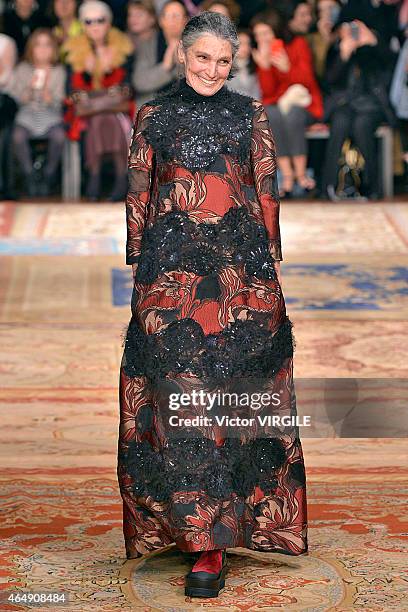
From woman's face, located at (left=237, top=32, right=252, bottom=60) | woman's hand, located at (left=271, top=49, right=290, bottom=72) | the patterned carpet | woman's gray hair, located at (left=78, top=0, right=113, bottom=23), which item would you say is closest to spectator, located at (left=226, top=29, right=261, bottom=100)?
→ woman's face, located at (left=237, top=32, right=252, bottom=60)

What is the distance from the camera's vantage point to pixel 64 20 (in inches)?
493

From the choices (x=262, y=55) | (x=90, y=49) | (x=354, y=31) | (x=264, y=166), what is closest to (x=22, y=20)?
(x=90, y=49)

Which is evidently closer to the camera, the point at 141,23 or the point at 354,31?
the point at 354,31

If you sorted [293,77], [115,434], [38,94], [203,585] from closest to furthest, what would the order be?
1. [203,585]
2. [115,434]
3. [293,77]
4. [38,94]

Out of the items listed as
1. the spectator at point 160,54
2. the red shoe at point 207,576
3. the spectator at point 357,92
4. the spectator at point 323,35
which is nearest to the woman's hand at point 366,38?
the spectator at point 357,92

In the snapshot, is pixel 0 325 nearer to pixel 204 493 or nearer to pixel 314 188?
pixel 204 493

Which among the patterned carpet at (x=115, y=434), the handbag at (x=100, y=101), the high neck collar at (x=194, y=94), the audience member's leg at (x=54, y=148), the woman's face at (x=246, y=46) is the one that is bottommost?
the patterned carpet at (x=115, y=434)

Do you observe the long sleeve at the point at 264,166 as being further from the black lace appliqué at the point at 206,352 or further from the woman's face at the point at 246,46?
the woman's face at the point at 246,46

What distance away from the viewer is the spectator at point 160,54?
1218cm

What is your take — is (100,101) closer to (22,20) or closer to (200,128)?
(22,20)

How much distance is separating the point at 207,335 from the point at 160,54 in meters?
8.47

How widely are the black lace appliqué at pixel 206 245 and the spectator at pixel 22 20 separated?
866 centimetres

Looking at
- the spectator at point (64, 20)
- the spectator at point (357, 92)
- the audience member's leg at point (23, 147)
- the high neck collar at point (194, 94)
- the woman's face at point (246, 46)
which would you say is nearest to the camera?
the high neck collar at point (194, 94)

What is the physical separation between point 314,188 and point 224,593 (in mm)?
8669
